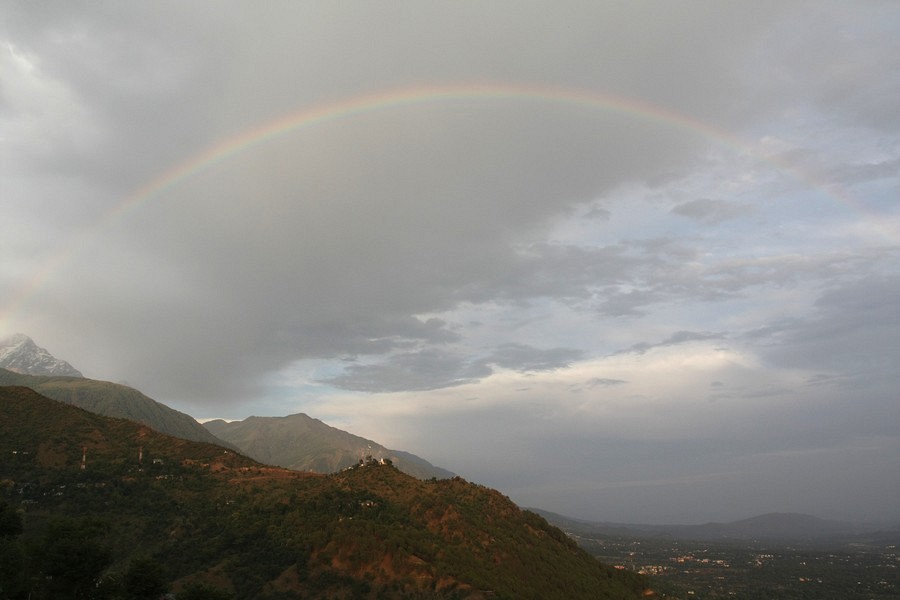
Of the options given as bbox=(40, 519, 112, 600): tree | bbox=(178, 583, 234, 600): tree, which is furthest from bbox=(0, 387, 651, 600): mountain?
bbox=(178, 583, 234, 600): tree

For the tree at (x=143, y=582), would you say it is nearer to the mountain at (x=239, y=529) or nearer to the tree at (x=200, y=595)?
the mountain at (x=239, y=529)

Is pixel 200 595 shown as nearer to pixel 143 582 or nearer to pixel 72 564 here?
pixel 143 582

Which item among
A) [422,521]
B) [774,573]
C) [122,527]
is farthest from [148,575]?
[774,573]

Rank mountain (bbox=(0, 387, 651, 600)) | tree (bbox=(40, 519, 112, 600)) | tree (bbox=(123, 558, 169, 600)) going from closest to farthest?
tree (bbox=(123, 558, 169, 600)) < tree (bbox=(40, 519, 112, 600)) < mountain (bbox=(0, 387, 651, 600))

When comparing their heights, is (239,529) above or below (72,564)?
below

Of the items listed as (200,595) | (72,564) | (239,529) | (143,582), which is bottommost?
(200,595)

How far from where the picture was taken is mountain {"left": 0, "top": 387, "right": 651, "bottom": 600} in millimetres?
46281

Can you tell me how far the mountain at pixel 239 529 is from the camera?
46281mm

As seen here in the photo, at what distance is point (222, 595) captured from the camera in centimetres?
4175

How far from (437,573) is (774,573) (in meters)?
200

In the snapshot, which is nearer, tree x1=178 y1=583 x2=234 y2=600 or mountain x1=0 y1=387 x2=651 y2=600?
tree x1=178 y1=583 x2=234 y2=600

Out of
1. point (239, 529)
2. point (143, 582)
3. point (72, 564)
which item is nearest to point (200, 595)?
point (143, 582)

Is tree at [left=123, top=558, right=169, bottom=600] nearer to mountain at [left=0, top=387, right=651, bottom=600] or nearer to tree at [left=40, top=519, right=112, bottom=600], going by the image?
mountain at [left=0, top=387, right=651, bottom=600]

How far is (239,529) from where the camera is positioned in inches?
2435
